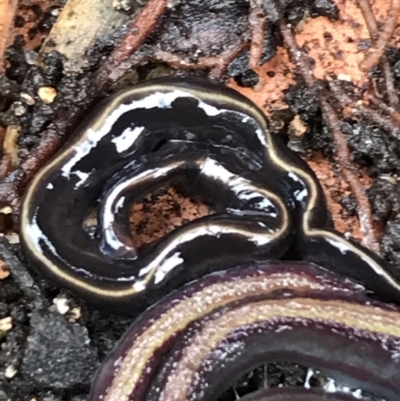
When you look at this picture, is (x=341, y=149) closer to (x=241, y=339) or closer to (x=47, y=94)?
(x=241, y=339)

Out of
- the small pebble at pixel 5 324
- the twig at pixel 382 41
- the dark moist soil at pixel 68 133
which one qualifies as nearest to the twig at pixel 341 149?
the dark moist soil at pixel 68 133

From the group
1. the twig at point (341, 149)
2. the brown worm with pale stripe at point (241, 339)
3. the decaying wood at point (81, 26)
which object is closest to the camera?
the brown worm with pale stripe at point (241, 339)

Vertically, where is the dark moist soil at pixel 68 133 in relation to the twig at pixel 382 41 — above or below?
below

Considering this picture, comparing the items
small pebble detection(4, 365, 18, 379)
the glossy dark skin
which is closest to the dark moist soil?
small pebble detection(4, 365, 18, 379)

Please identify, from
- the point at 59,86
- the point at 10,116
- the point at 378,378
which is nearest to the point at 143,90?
the point at 59,86

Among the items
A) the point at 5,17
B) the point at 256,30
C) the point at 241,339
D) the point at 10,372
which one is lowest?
the point at 10,372

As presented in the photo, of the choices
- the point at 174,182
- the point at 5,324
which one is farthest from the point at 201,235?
the point at 5,324

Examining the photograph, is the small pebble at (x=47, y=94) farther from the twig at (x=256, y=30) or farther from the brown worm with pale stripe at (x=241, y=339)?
the brown worm with pale stripe at (x=241, y=339)
